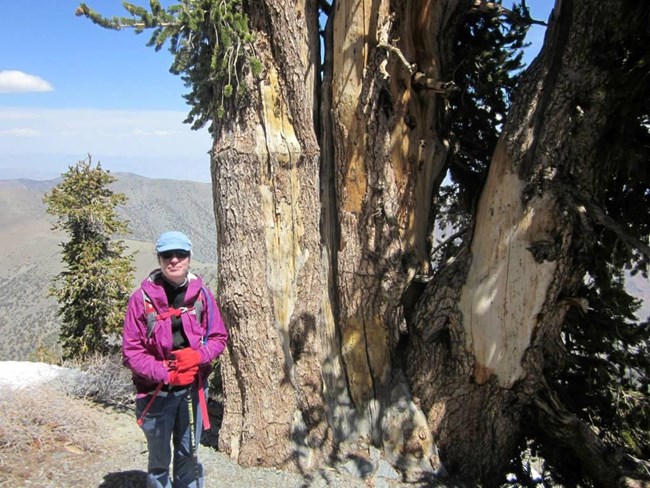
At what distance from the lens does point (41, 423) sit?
16.8 ft

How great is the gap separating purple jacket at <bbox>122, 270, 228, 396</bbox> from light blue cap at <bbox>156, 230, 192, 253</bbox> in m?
0.28

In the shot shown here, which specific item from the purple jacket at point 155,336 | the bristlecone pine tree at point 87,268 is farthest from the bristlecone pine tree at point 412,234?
the bristlecone pine tree at point 87,268

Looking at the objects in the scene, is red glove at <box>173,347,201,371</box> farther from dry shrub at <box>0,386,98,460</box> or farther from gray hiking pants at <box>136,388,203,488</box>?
dry shrub at <box>0,386,98,460</box>

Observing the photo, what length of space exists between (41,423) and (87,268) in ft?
22.6

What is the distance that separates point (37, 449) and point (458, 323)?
4.24m

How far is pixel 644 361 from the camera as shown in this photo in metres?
5.63

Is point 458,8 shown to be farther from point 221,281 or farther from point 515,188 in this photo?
point 221,281

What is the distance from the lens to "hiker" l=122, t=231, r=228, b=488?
3.50 m

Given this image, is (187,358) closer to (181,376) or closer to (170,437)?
(181,376)

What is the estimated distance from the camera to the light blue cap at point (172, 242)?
138 inches

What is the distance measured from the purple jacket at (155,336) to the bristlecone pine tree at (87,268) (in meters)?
8.17

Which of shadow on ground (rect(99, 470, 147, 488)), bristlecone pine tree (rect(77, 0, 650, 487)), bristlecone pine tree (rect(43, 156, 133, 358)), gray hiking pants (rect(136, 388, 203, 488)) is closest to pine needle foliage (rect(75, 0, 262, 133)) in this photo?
bristlecone pine tree (rect(77, 0, 650, 487))

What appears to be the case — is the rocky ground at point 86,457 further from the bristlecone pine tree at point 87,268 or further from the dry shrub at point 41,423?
the bristlecone pine tree at point 87,268

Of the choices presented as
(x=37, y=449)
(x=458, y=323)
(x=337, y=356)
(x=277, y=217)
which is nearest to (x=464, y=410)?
(x=458, y=323)
